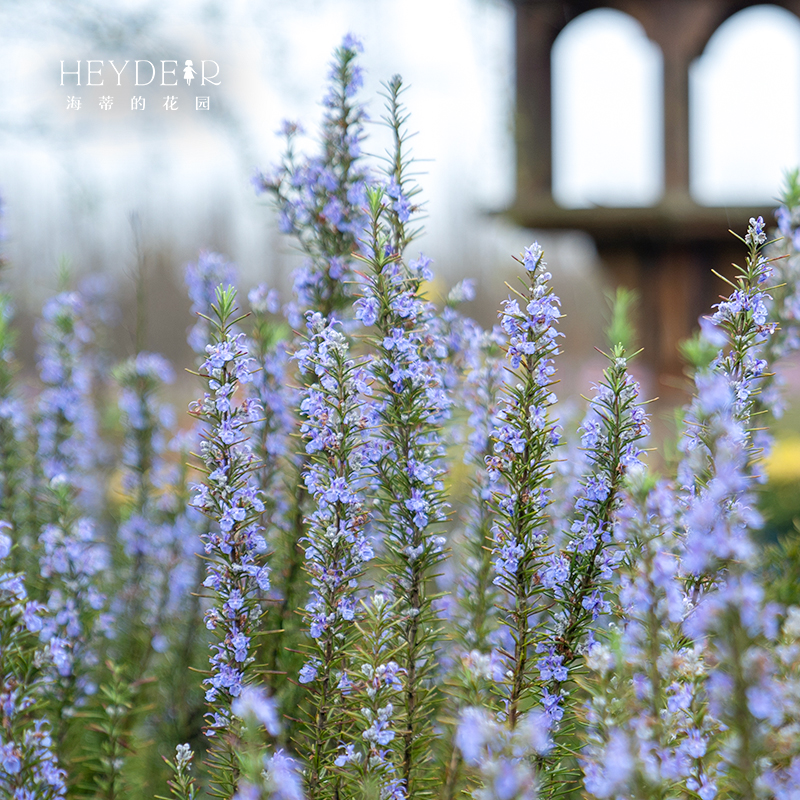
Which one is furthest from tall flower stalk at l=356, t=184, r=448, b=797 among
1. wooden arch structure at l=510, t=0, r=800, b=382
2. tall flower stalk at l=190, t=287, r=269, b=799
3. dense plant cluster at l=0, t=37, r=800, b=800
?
wooden arch structure at l=510, t=0, r=800, b=382

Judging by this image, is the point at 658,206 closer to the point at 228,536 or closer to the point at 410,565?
the point at 410,565

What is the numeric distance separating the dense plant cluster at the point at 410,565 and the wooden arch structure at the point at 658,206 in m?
3.05

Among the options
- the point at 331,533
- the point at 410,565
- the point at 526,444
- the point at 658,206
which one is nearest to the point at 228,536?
the point at 331,533

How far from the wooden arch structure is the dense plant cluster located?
120 inches

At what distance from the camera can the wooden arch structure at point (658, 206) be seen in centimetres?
511

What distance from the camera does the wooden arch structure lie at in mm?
5105

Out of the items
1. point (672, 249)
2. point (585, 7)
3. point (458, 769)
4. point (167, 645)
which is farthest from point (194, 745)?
point (585, 7)

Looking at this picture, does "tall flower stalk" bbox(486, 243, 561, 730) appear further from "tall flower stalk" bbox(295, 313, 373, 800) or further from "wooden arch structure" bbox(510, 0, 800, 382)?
"wooden arch structure" bbox(510, 0, 800, 382)

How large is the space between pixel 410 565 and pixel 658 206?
420cm

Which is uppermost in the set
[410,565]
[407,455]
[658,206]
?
[658,206]

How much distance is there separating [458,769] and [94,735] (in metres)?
1.36

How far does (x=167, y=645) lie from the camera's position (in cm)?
273

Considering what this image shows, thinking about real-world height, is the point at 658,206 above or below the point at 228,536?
above

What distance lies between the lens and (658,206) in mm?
5051
